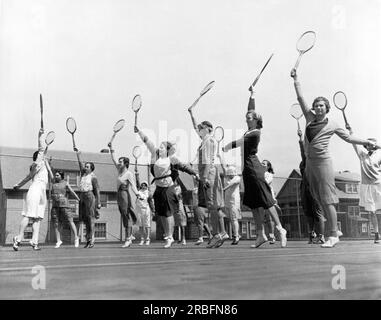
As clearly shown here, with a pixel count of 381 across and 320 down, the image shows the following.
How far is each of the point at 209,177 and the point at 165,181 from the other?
26.9 inches

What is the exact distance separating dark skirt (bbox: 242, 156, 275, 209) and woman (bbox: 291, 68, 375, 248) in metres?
0.65

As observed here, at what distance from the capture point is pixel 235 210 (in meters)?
7.42

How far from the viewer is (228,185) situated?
7629mm

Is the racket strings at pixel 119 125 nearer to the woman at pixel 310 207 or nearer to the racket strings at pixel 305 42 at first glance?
the woman at pixel 310 207

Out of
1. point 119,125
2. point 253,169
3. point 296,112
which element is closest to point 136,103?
point 119,125

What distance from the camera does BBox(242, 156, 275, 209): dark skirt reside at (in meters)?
5.07

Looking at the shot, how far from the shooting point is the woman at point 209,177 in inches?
225

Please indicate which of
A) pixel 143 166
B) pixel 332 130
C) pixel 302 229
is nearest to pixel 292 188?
pixel 302 229

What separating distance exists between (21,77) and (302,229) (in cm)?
874

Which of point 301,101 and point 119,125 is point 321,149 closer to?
point 301,101

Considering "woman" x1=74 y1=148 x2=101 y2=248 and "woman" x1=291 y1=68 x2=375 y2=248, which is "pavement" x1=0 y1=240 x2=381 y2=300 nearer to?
"woman" x1=291 y1=68 x2=375 y2=248

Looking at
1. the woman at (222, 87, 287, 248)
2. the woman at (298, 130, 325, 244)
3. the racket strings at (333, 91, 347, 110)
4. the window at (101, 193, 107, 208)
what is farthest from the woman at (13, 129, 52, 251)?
the window at (101, 193, 107, 208)

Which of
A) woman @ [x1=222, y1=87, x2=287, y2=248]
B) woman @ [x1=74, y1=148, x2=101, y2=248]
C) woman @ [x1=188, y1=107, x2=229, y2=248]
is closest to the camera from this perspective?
woman @ [x1=222, y1=87, x2=287, y2=248]
